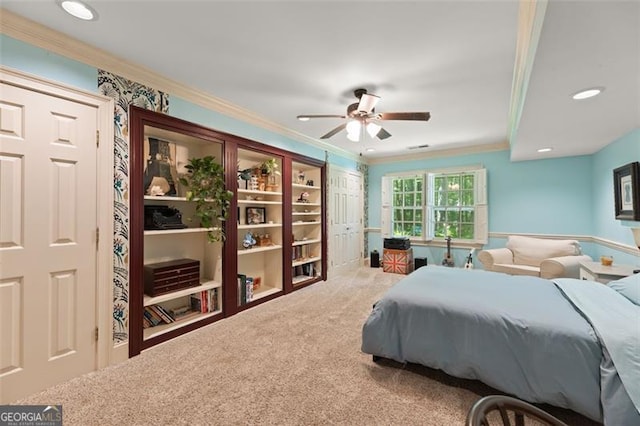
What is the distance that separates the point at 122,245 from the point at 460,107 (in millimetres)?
3740

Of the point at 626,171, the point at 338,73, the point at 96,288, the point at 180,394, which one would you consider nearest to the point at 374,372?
the point at 180,394

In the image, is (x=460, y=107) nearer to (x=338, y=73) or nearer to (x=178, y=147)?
(x=338, y=73)

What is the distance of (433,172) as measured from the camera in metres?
5.54

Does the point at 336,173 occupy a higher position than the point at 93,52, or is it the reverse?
the point at 93,52

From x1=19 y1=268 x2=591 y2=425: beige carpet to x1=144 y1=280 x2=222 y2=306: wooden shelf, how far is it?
406mm

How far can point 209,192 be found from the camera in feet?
9.89

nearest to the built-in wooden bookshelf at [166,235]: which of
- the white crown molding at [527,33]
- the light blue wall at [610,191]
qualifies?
the white crown molding at [527,33]

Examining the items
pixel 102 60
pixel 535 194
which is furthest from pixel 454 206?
pixel 102 60

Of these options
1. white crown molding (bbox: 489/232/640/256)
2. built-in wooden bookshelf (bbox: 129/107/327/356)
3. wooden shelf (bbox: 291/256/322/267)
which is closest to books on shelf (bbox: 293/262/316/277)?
built-in wooden bookshelf (bbox: 129/107/327/356)

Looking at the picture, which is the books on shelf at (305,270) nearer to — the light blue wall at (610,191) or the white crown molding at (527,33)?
the white crown molding at (527,33)

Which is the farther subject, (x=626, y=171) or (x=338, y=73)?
(x=626, y=171)

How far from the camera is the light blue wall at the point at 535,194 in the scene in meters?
4.40

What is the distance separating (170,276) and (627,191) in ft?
16.5

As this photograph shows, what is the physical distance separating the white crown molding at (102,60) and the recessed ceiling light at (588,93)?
123 inches
